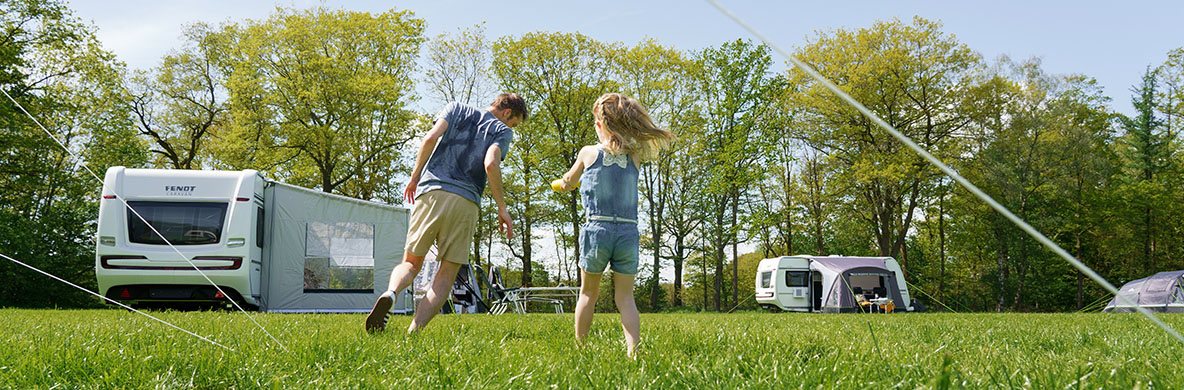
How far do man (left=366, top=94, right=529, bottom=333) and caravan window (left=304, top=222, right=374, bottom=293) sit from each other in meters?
8.13

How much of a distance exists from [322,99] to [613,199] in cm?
1873

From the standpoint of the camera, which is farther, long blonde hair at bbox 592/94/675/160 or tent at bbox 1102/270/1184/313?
tent at bbox 1102/270/1184/313

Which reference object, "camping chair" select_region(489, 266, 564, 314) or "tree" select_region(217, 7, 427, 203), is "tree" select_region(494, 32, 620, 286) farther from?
"camping chair" select_region(489, 266, 564, 314)

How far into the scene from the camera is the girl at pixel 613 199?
2898 millimetres

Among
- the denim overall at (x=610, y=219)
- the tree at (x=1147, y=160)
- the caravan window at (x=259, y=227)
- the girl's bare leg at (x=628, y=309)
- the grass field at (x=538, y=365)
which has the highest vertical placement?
the tree at (x=1147, y=160)

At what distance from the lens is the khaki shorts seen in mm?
3748

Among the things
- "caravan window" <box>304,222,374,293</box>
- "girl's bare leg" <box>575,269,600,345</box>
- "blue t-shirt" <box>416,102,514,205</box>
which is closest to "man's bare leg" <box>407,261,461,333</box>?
"blue t-shirt" <box>416,102,514,205</box>

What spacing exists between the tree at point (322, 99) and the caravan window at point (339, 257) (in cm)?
821

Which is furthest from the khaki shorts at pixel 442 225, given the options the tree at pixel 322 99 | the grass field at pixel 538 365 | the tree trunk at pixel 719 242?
the tree trunk at pixel 719 242

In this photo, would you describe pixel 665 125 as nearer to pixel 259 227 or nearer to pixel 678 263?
pixel 678 263

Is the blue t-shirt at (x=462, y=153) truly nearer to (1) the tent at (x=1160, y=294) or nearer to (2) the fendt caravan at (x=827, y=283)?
(1) the tent at (x=1160, y=294)

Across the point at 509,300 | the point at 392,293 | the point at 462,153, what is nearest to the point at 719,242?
the point at 509,300

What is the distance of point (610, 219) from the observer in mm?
2910

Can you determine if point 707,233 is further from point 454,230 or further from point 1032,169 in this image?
point 454,230
